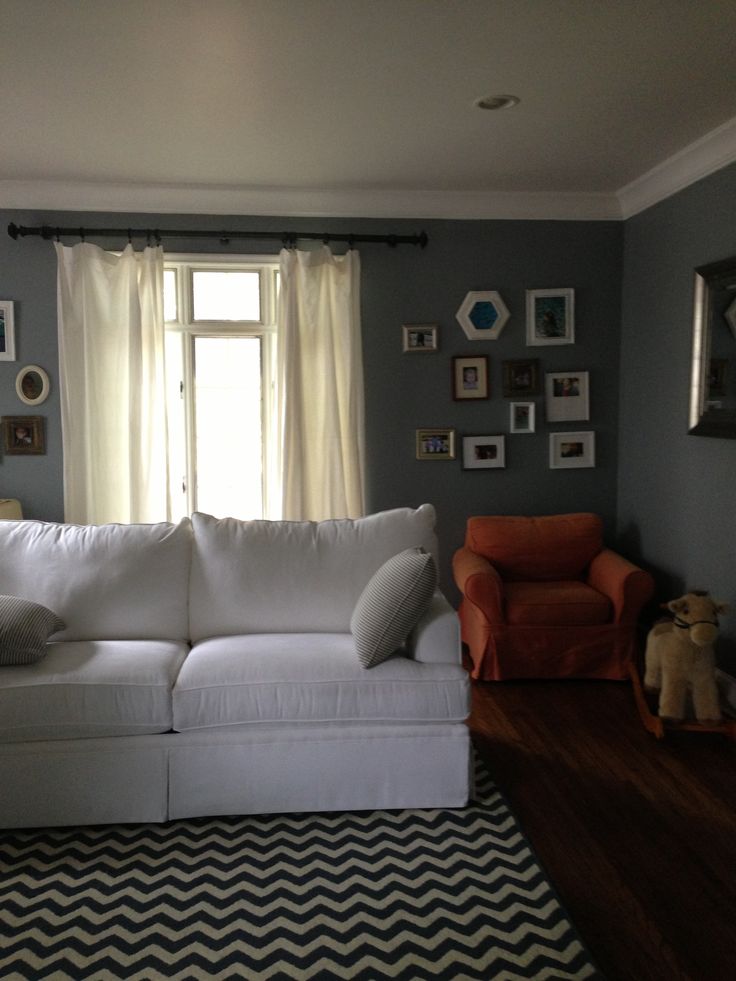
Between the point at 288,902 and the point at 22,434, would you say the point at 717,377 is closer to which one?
the point at 288,902

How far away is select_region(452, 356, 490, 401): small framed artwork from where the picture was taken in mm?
4898

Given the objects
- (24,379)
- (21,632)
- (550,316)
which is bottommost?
(21,632)

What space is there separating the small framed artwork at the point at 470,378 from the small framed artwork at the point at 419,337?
0.57 feet

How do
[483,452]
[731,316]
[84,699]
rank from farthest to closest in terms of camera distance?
[483,452]
[731,316]
[84,699]

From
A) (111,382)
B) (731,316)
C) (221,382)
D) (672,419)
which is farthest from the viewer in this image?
(221,382)

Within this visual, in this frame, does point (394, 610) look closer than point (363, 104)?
Yes

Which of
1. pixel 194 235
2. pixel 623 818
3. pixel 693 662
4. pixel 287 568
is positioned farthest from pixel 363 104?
pixel 623 818

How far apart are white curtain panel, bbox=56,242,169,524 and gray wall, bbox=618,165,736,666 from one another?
2.71m

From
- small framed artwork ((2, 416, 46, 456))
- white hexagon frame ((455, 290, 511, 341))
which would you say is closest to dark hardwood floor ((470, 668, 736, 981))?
white hexagon frame ((455, 290, 511, 341))

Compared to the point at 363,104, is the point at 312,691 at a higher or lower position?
lower

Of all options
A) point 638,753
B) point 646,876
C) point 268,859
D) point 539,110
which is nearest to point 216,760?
point 268,859

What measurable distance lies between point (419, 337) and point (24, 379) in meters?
2.27

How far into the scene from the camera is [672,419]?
14.4ft

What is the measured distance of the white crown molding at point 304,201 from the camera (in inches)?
179
